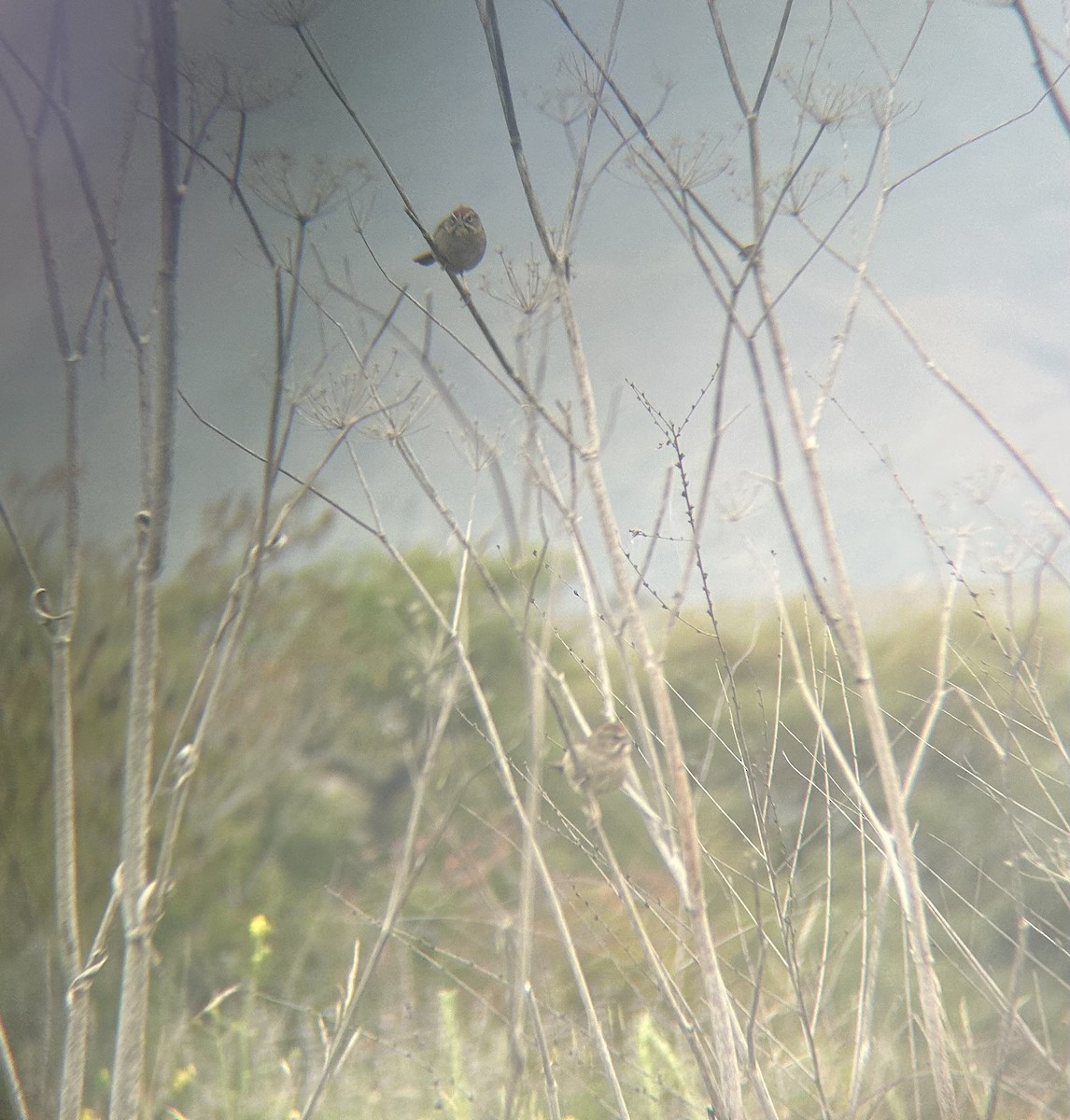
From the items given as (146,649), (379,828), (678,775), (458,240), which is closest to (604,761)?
(678,775)

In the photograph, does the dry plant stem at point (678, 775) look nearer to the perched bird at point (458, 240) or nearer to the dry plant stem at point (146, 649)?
the perched bird at point (458, 240)

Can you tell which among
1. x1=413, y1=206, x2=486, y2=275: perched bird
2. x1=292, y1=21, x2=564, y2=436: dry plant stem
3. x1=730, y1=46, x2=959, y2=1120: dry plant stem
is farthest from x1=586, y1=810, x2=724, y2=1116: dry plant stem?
x1=413, y1=206, x2=486, y2=275: perched bird

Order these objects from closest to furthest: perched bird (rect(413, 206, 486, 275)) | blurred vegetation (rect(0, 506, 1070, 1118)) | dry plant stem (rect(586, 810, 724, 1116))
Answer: dry plant stem (rect(586, 810, 724, 1116)), perched bird (rect(413, 206, 486, 275)), blurred vegetation (rect(0, 506, 1070, 1118))

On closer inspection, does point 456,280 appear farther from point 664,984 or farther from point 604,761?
point 664,984

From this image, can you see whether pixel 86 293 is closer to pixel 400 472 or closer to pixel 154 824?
pixel 400 472

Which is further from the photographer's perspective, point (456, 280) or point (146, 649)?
point (456, 280)

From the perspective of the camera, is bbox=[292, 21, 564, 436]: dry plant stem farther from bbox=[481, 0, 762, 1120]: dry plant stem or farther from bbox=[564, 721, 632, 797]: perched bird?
bbox=[564, 721, 632, 797]: perched bird
